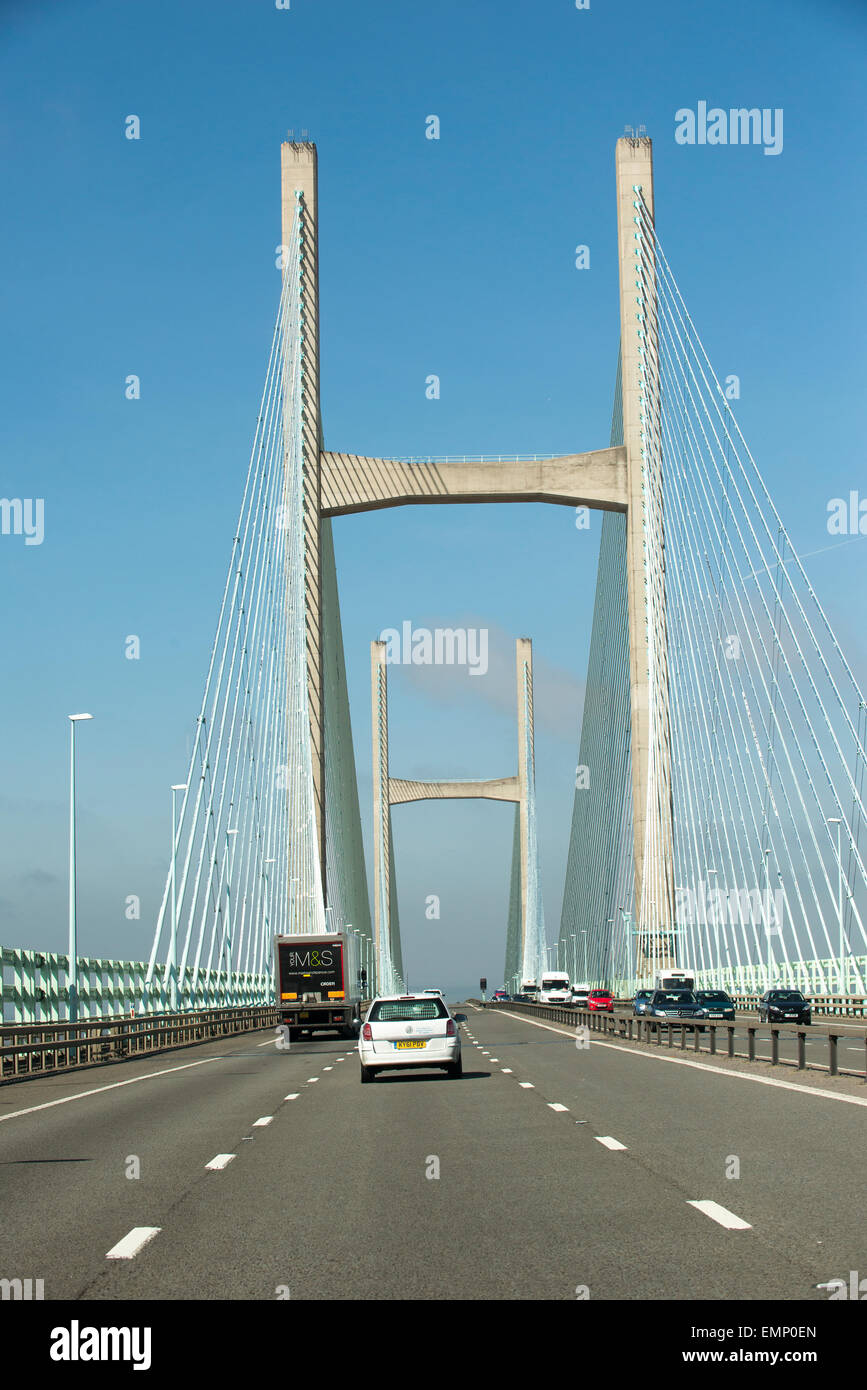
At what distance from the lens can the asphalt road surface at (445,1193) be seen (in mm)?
7996

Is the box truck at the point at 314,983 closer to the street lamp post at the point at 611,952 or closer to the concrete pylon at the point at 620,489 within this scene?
the concrete pylon at the point at 620,489

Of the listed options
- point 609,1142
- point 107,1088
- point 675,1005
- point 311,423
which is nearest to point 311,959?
point 675,1005

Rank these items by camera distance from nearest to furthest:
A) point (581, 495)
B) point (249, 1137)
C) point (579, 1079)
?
point (249, 1137), point (579, 1079), point (581, 495)

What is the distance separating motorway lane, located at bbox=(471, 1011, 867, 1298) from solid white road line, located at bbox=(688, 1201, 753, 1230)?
0.06 m

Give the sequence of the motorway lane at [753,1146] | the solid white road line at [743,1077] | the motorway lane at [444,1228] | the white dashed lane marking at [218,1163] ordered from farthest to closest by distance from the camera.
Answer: the solid white road line at [743,1077] < the white dashed lane marking at [218,1163] < the motorway lane at [753,1146] < the motorway lane at [444,1228]

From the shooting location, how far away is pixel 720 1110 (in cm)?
1745

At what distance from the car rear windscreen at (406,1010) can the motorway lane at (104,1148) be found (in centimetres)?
159

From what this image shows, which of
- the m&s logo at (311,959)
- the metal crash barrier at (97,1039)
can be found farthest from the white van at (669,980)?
the metal crash barrier at (97,1039)

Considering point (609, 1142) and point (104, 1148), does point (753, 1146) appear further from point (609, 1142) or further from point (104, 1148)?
point (104, 1148)

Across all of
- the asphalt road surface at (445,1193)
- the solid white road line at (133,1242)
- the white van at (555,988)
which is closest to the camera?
the asphalt road surface at (445,1193)

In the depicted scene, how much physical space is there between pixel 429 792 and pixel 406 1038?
93.9m
